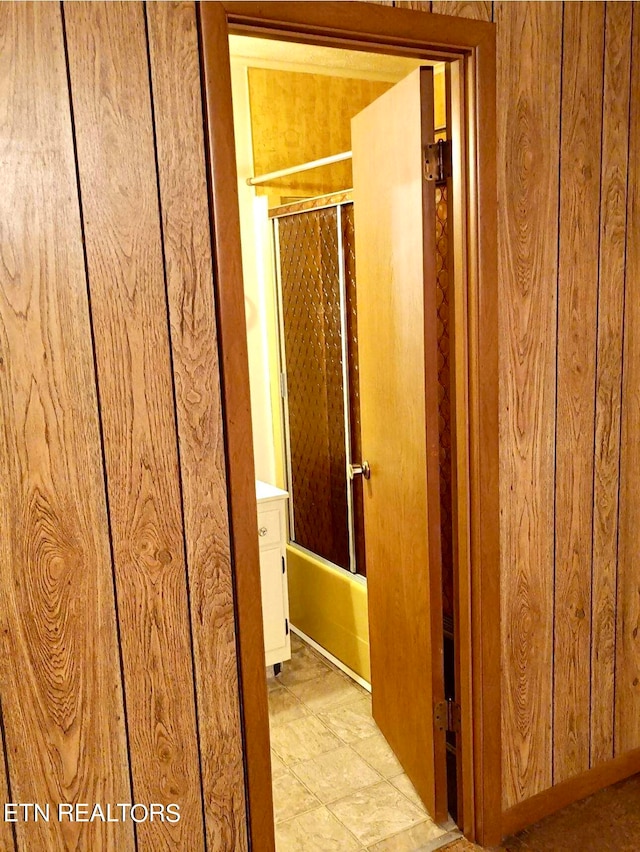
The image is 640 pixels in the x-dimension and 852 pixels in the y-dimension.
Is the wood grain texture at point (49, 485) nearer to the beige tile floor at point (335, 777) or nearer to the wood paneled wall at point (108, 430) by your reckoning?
the wood paneled wall at point (108, 430)

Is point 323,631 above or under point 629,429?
under

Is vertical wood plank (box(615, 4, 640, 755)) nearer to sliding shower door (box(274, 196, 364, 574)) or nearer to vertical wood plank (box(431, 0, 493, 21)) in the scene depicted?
vertical wood plank (box(431, 0, 493, 21))

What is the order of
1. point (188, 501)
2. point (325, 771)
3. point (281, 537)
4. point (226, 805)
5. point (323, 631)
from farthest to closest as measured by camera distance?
1. point (323, 631)
2. point (281, 537)
3. point (325, 771)
4. point (226, 805)
5. point (188, 501)

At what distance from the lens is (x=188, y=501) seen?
65.4 inches

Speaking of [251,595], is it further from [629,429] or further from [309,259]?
[309,259]

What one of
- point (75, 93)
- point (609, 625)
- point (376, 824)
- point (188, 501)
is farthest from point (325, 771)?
point (75, 93)

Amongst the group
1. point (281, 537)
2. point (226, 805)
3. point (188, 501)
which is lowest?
point (226, 805)

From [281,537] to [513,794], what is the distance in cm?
125

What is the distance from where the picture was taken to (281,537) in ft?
9.97

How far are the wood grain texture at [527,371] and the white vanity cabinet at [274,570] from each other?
1096mm

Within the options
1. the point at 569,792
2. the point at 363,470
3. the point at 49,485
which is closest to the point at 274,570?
the point at 363,470

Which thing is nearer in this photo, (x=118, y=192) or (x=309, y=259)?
(x=118, y=192)

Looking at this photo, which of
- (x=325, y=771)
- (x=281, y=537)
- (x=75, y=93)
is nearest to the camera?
(x=75, y=93)

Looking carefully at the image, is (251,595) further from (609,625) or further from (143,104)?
(609,625)
